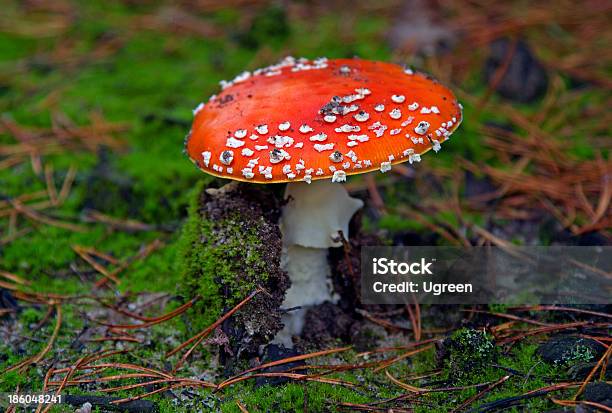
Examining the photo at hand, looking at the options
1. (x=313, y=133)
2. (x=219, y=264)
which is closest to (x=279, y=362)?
(x=219, y=264)

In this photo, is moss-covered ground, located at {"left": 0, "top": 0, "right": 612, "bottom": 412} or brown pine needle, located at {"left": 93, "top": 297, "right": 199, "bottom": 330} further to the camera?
brown pine needle, located at {"left": 93, "top": 297, "right": 199, "bottom": 330}

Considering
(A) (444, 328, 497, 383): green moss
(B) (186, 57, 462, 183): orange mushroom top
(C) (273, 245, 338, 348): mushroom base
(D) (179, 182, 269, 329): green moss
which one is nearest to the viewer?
(B) (186, 57, 462, 183): orange mushroom top

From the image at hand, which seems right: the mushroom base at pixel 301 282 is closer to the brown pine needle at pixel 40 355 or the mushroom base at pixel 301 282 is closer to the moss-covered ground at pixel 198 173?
the moss-covered ground at pixel 198 173

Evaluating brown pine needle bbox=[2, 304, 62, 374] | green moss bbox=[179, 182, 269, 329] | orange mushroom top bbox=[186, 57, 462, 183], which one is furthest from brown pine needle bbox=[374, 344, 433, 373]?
brown pine needle bbox=[2, 304, 62, 374]

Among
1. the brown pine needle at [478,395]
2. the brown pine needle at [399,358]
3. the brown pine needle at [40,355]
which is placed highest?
the brown pine needle at [478,395]

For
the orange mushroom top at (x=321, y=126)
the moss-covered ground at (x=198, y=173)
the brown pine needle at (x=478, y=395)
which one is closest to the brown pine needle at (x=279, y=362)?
the moss-covered ground at (x=198, y=173)

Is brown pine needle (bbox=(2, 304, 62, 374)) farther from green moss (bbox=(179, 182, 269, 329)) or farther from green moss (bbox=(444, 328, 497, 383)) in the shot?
green moss (bbox=(444, 328, 497, 383))

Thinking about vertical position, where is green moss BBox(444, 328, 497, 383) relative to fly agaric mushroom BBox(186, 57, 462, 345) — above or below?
below

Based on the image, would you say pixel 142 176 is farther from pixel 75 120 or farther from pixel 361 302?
pixel 361 302
